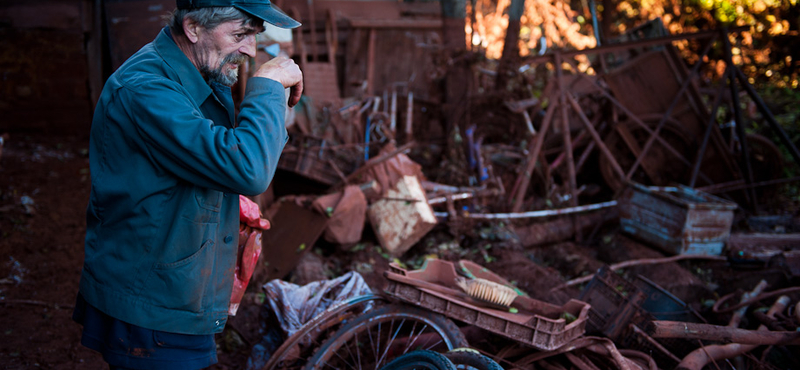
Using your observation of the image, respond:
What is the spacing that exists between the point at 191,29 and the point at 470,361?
1.80 meters

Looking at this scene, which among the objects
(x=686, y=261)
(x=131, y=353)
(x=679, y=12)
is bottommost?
(x=686, y=261)

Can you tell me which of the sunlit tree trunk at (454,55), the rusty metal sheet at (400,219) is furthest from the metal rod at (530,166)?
the sunlit tree trunk at (454,55)

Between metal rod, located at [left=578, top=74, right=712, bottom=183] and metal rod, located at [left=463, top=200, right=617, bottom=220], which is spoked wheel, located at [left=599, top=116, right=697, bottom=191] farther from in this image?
metal rod, located at [left=463, top=200, right=617, bottom=220]

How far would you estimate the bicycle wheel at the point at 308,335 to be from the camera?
2928mm

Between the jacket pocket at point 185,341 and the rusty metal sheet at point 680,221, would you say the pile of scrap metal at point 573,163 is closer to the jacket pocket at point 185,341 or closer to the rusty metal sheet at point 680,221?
the rusty metal sheet at point 680,221

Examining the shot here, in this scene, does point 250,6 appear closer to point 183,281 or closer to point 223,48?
point 223,48

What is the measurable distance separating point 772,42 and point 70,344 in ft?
40.6

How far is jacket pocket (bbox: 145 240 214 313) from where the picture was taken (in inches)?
63.1

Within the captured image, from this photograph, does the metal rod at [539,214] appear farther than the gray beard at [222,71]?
Yes

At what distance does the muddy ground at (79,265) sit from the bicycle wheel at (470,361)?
1.70m

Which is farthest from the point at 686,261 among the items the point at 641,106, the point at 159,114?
the point at 159,114

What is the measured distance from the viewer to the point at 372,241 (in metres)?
5.19

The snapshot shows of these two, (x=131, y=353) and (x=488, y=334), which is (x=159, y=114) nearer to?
(x=131, y=353)

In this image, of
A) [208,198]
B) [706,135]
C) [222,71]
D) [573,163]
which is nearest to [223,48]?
[222,71]
